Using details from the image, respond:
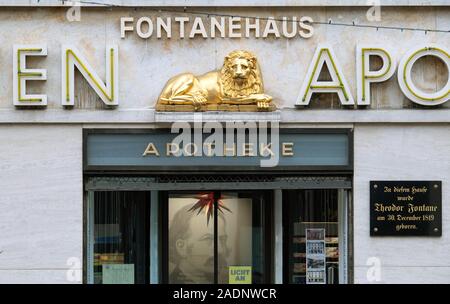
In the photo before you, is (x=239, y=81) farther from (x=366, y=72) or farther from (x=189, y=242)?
(x=189, y=242)

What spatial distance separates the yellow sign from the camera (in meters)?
16.9

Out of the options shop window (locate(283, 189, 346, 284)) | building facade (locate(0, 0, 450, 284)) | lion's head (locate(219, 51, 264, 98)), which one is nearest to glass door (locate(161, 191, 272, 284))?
shop window (locate(283, 189, 346, 284))

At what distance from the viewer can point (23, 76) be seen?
15.7 m

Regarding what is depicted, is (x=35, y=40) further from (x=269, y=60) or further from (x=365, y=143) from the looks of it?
(x=365, y=143)

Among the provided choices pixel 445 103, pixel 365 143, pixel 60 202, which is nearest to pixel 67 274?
pixel 60 202

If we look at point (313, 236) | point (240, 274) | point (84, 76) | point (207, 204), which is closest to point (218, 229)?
point (207, 204)

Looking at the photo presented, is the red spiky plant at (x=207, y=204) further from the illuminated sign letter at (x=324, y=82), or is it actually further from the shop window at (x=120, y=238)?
the illuminated sign letter at (x=324, y=82)

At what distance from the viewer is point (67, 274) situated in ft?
51.8

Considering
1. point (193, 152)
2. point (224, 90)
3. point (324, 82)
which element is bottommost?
point (193, 152)

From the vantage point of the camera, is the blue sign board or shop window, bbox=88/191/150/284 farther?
shop window, bbox=88/191/150/284

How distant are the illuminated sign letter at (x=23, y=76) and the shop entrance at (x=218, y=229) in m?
1.38

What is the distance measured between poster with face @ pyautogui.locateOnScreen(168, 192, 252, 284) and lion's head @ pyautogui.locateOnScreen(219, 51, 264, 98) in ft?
5.84

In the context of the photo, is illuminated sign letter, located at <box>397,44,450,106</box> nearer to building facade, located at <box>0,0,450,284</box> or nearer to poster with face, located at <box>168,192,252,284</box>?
building facade, located at <box>0,0,450,284</box>

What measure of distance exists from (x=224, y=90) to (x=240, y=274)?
9.35 ft
